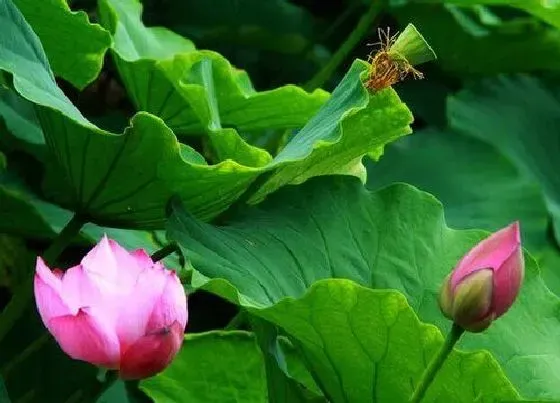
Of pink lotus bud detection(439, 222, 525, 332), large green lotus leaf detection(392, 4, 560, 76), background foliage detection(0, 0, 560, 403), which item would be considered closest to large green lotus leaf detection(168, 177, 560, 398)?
background foliage detection(0, 0, 560, 403)

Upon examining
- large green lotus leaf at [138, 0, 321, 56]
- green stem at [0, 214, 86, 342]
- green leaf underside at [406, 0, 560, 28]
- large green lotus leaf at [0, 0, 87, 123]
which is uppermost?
large green lotus leaf at [0, 0, 87, 123]

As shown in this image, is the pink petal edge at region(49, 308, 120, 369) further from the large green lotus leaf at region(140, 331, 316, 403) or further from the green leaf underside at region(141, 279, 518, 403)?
the large green lotus leaf at region(140, 331, 316, 403)

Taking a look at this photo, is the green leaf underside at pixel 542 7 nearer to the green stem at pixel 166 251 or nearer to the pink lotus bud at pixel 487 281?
the green stem at pixel 166 251

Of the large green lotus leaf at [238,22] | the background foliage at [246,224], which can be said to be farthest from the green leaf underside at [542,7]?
the large green lotus leaf at [238,22]

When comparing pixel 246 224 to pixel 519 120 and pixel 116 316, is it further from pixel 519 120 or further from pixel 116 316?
pixel 519 120

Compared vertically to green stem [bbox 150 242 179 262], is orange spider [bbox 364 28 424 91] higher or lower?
higher

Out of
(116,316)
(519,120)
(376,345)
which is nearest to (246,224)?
(376,345)
